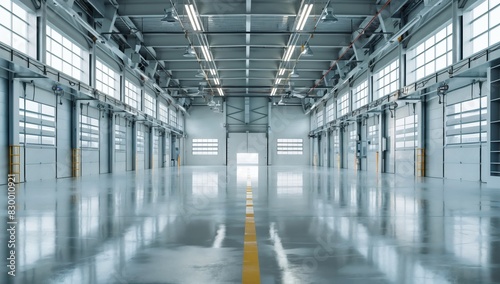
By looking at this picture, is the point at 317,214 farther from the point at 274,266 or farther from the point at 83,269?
the point at 83,269

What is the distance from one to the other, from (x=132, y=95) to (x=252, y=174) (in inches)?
602

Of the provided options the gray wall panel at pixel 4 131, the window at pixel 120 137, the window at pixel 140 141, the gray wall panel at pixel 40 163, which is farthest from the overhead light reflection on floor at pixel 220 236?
the window at pixel 140 141

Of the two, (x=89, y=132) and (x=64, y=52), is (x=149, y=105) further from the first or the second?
(x=64, y=52)

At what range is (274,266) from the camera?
13.9ft

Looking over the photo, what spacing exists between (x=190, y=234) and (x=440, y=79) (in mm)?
16793

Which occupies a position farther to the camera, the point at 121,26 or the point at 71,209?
the point at 121,26

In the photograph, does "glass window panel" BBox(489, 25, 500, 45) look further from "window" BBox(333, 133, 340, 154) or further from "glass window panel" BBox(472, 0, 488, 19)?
"window" BBox(333, 133, 340, 154)

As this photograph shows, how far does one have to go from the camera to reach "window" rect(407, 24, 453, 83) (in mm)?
19938

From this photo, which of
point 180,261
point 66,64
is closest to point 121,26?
point 66,64

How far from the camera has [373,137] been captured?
3219cm

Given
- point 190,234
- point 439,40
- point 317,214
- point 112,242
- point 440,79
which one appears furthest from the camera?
point 439,40

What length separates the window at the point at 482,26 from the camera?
1653 centimetres

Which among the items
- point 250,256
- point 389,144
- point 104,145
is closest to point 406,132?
point 389,144

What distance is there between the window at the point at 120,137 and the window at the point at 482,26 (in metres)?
25.2
